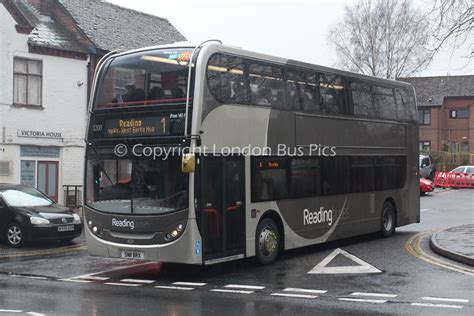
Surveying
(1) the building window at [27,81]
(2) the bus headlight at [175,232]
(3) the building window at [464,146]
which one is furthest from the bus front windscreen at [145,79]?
(3) the building window at [464,146]

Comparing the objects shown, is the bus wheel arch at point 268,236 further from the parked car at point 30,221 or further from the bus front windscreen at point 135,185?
the parked car at point 30,221

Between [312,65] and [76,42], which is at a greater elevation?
[76,42]

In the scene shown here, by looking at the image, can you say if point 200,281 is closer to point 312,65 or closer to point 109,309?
point 109,309

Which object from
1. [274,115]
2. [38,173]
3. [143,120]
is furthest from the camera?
[38,173]

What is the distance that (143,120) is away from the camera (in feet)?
37.4

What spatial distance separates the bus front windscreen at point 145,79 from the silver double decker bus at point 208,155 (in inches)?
0.8

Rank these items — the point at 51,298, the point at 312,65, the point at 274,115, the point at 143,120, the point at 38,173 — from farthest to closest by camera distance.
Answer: the point at 38,173 → the point at 312,65 → the point at 274,115 → the point at 143,120 → the point at 51,298

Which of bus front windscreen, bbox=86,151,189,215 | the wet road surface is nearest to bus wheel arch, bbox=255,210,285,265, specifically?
the wet road surface

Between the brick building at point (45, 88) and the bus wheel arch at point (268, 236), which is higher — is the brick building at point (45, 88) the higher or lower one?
the higher one

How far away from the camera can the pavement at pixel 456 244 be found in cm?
1294

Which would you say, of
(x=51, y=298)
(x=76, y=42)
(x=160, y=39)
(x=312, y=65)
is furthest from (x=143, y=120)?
(x=160, y=39)

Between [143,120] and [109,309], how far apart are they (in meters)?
3.86

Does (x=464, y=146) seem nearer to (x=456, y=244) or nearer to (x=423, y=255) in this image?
(x=456, y=244)

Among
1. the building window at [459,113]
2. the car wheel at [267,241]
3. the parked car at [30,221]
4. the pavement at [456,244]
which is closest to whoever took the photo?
the car wheel at [267,241]
